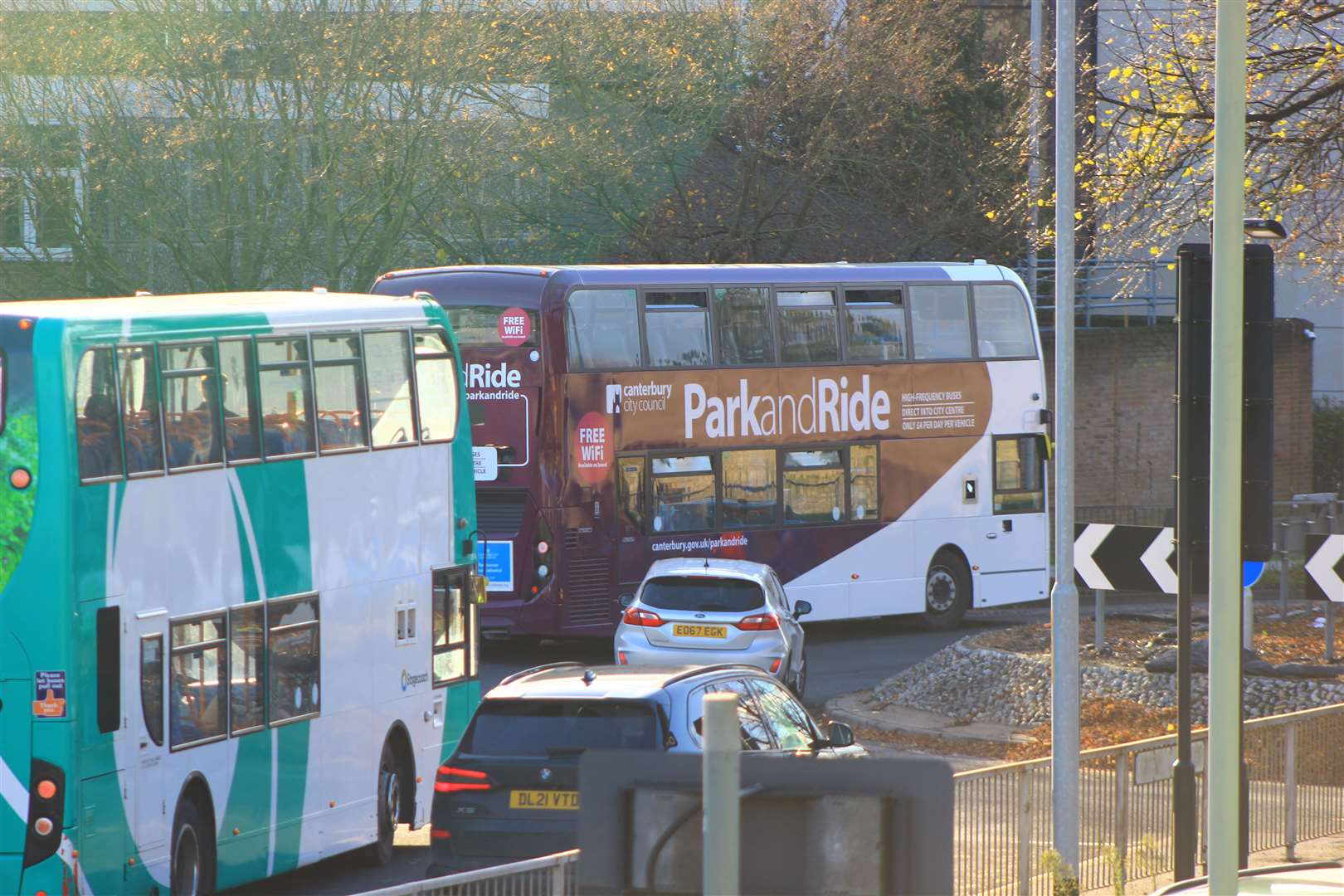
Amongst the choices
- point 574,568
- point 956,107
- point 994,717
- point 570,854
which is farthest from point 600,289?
point 956,107

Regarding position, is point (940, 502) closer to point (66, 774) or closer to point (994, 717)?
point (994, 717)

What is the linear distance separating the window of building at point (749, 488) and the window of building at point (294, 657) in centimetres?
1104

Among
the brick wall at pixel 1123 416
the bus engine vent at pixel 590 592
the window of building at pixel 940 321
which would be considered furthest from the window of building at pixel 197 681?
the brick wall at pixel 1123 416

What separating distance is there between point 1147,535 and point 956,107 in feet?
77.1

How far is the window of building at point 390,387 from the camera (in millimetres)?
13570

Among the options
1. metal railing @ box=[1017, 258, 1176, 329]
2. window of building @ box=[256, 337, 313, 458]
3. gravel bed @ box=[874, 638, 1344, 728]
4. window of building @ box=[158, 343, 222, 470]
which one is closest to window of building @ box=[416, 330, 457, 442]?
window of building @ box=[256, 337, 313, 458]

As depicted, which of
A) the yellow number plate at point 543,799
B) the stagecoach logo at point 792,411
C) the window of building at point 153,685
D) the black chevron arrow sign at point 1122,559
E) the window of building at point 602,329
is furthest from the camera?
the stagecoach logo at point 792,411

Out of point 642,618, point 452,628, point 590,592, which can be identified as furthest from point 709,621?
point 452,628

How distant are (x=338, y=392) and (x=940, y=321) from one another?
1324 cm

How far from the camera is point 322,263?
29.7 metres

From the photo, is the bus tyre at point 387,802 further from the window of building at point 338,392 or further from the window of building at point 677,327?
the window of building at point 677,327

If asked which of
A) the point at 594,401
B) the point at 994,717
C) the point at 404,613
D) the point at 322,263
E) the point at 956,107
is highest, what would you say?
the point at 956,107

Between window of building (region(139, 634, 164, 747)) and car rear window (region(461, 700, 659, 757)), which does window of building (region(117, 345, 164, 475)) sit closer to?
window of building (region(139, 634, 164, 747))

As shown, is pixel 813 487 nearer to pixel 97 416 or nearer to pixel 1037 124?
pixel 1037 124
